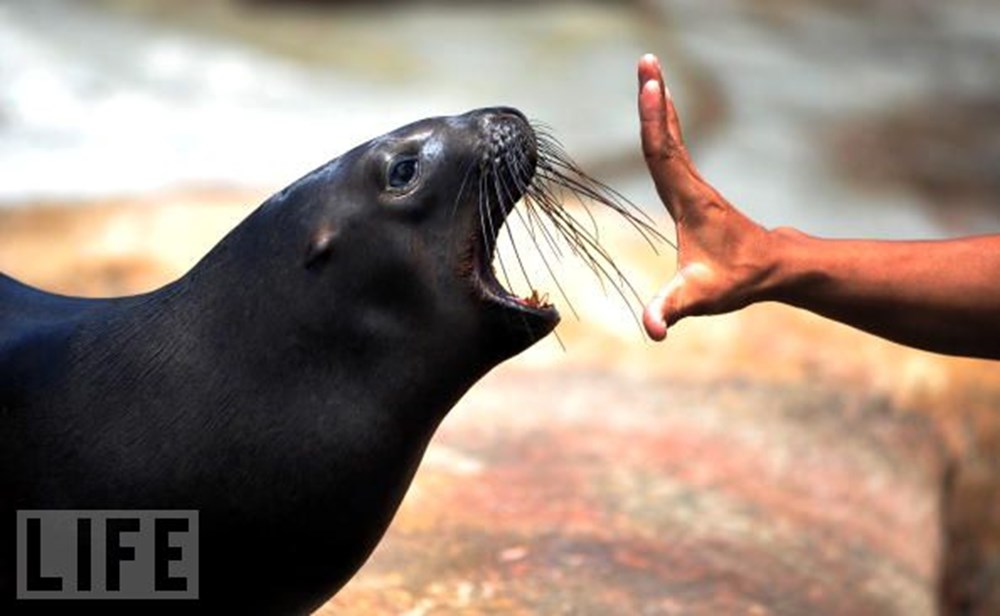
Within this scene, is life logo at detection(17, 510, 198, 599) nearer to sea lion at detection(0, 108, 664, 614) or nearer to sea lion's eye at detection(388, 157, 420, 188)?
sea lion at detection(0, 108, 664, 614)

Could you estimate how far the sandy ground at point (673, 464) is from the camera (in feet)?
11.9

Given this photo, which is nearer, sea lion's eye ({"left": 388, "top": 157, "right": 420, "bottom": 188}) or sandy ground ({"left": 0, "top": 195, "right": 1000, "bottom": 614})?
sea lion's eye ({"left": 388, "top": 157, "right": 420, "bottom": 188})

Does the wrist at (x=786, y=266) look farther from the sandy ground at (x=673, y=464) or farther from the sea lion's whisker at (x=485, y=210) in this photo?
the sandy ground at (x=673, y=464)

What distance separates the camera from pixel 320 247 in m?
2.61

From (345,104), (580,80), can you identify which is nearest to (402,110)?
(345,104)

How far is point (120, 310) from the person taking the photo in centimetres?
278

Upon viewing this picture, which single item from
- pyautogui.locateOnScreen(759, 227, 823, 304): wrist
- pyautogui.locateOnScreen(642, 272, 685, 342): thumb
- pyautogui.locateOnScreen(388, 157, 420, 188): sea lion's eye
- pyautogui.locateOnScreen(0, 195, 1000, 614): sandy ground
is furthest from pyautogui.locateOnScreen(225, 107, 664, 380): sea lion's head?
pyautogui.locateOnScreen(0, 195, 1000, 614): sandy ground

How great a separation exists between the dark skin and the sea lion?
19cm

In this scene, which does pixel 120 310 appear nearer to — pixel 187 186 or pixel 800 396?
pixel 800 396

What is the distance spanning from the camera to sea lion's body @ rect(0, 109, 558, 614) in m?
2.57

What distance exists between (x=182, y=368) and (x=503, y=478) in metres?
1.62

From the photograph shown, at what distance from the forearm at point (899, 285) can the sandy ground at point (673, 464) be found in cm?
90

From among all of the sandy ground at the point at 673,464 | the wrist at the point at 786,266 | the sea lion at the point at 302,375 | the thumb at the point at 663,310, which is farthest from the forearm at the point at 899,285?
the sandy ground at the point at 673,464

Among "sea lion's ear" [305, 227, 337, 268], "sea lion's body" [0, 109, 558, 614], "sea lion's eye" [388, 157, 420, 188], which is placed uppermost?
"sea lion's eye" [388, 157, 420, 188]
